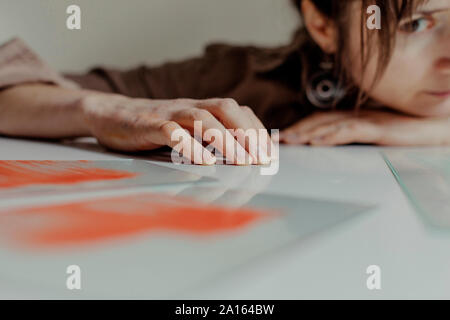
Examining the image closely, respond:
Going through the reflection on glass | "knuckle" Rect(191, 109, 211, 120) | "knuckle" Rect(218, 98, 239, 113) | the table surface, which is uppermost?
"knuckle" Rect(218, 98, 239, 113)

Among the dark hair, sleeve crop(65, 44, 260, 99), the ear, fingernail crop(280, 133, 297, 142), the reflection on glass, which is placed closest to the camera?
the reflection on glass

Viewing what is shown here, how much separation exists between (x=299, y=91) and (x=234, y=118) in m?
0.52

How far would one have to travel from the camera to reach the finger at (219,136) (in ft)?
1.81

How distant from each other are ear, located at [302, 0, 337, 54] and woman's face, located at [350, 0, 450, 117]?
80 mm

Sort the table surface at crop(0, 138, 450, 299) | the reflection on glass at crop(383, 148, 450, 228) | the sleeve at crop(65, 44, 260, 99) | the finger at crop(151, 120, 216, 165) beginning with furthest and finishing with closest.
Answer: the sleeve at crop(65, 44, 260, 99) → the finger at crop(151, 120, 216, 165) → the reflection on glass at crop(383, 148, 450, 228) → the table surface at crop(0, 138, 450, 299)

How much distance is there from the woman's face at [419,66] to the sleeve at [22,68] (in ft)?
1.89

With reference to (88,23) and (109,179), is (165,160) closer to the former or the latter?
(109,179)

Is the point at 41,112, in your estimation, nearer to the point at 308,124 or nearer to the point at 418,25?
the point at 308,124

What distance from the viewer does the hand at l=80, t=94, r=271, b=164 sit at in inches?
21.9

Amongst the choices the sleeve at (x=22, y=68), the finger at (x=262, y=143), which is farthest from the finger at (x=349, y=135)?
the sleeve at (x=22, y=68)

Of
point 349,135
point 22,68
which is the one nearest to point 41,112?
point 22,68

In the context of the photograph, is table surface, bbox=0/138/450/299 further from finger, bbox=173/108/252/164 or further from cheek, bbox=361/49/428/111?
cheek, bbox=361/49/428/111

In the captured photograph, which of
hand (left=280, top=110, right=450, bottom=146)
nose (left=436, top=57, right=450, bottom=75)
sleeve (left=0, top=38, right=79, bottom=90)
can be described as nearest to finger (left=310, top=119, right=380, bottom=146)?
hand (left=280, top=110, right=450, bottom=146)

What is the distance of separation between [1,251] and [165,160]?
35 centimetres
